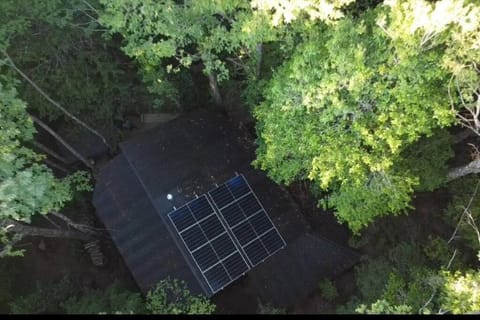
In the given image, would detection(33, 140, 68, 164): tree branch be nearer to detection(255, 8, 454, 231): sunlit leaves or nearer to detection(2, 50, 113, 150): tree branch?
detection(2, 50, 113, 150): tree branch

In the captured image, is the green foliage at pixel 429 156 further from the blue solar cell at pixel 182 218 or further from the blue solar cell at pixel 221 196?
the blue solar cell at pixel 182 218

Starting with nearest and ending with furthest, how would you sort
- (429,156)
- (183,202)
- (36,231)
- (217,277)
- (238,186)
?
(429,156)
(36,231)
(217,277)
(183,202)
(238,186)

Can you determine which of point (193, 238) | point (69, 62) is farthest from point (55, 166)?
point (193, 238)

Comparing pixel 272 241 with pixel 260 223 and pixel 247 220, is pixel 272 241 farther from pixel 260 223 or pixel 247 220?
pixel 247 220

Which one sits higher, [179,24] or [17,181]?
[179,24]

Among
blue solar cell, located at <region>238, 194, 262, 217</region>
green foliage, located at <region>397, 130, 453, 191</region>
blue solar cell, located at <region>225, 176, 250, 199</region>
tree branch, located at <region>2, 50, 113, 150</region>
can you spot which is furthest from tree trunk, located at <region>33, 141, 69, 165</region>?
green foliage, located at <region>397, 130, 453, 191</region>
